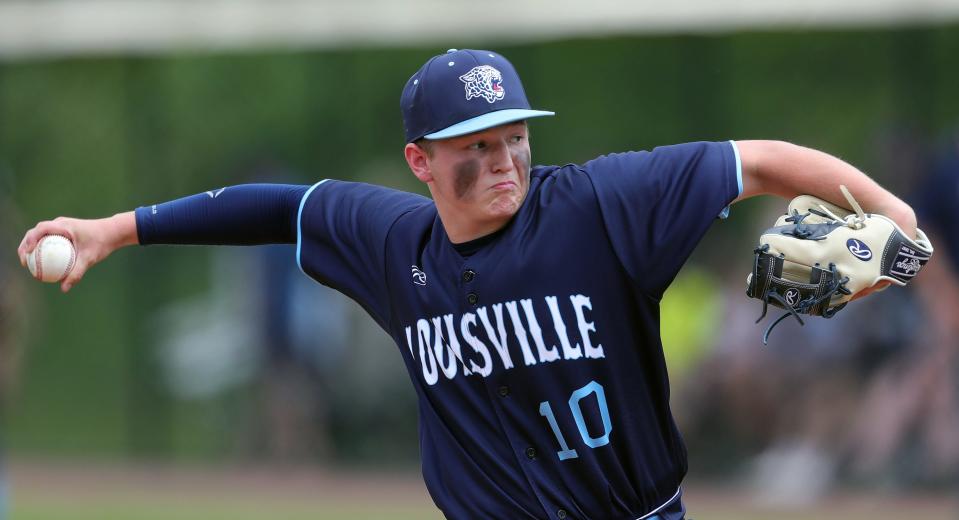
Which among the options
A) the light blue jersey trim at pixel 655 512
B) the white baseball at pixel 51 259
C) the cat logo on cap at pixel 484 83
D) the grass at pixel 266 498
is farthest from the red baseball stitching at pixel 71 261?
the grass at pixel 266 498

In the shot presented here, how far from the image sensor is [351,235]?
161 inches

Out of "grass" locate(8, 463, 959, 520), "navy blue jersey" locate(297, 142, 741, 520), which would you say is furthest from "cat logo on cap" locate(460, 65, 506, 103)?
"grass" locate(8, 463, 959, 520)

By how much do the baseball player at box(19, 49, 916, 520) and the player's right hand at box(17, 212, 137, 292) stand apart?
90 centimetres

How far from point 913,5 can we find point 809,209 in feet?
26.7

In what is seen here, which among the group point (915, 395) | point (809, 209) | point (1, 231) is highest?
point (809, 209)

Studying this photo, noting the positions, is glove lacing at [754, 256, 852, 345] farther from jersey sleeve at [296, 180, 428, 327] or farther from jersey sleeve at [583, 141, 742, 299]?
jersey sleeve at [296, 180, 428, 327]

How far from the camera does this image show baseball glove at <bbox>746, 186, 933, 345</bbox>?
3471mm

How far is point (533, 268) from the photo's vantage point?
12.0 ft

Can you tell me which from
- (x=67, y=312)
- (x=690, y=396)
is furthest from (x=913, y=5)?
(x=67, y=312)

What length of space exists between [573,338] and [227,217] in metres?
1.13

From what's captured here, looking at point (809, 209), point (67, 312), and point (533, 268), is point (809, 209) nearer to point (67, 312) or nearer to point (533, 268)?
point (533, 268)

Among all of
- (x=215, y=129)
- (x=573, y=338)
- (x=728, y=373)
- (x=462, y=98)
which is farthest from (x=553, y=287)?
(x=215, y=129)

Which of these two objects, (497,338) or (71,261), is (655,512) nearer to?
(497,338)

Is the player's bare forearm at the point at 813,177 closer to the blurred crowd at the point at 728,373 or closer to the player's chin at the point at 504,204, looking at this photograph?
the player's chin at the point at 504,204
